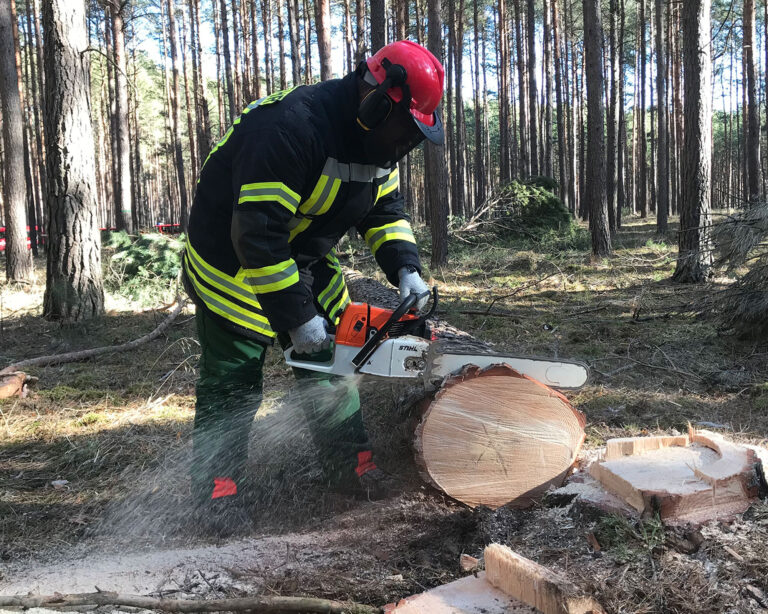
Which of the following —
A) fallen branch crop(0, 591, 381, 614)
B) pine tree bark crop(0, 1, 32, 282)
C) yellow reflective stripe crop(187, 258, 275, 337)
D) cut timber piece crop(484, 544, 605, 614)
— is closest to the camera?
cut timber piece crop(484, 544, 605, 614)

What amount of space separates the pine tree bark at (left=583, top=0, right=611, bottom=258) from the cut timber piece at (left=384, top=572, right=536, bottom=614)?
9846mm

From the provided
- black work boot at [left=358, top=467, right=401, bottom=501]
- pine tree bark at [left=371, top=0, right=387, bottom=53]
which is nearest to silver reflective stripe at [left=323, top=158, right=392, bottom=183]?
black work boot at [left=358, top=467, right=401, bottom=501]

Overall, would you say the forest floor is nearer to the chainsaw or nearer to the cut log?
the cut log

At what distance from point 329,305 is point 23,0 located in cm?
2240

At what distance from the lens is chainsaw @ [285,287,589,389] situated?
92.7 inches

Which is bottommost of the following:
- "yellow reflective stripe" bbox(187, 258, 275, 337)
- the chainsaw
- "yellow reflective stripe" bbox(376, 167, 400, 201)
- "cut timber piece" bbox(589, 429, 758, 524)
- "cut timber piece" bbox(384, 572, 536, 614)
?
"cut timber piece" bbox(384, 572, 536, 614)

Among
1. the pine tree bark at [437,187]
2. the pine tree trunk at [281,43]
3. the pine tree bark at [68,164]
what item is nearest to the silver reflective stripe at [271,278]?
the pine tree bark at [68,164]

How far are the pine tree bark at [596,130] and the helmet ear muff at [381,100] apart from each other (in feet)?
30.6

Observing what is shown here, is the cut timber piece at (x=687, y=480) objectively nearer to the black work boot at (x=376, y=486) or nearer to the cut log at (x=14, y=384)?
the black work boot at (x=376, y=486)

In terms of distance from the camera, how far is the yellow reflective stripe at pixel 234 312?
262 cm

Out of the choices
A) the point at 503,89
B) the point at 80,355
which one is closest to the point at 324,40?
the point at 80,355

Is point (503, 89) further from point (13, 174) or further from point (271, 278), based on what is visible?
point (271, 278)

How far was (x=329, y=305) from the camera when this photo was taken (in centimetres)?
286

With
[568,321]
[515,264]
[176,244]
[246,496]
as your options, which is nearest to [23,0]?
[176,244]
